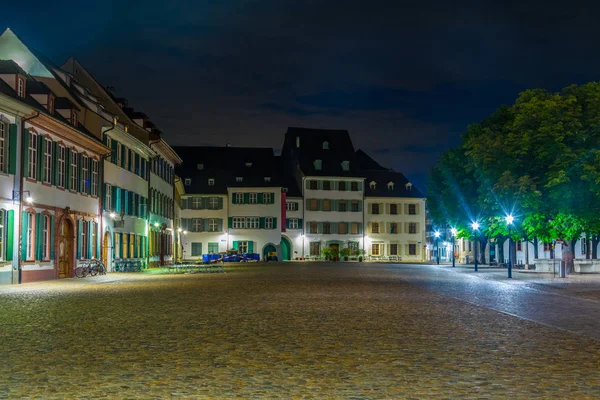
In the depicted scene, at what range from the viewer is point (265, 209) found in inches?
3890

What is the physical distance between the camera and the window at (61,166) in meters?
39.1

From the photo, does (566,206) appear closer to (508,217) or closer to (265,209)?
(508,217)

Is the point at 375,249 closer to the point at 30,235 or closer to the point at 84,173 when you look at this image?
the point at 84,173

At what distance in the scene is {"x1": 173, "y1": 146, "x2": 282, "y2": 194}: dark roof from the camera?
100m

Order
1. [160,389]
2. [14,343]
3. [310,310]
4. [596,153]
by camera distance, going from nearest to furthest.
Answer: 1. [160,389]
2. [14,343]
3. [310,310]
4. [596,153]

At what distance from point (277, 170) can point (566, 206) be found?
6312cm

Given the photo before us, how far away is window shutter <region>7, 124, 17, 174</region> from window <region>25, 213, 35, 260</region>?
255 centimetres

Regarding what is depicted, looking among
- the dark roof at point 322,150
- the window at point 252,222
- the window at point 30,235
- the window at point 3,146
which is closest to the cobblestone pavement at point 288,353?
the window at point 3,146

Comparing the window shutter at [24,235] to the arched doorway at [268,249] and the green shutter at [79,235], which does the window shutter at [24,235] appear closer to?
the green shutter at [79,235]

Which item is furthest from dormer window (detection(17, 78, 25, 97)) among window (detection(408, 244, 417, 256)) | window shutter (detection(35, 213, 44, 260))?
window (detection(408, 244, 417, 256))

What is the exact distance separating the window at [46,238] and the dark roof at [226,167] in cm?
6157

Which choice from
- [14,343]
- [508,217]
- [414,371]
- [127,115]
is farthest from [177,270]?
[414,371]

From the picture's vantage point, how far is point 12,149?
33.4m

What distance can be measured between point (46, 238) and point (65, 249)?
3445 millimetres
